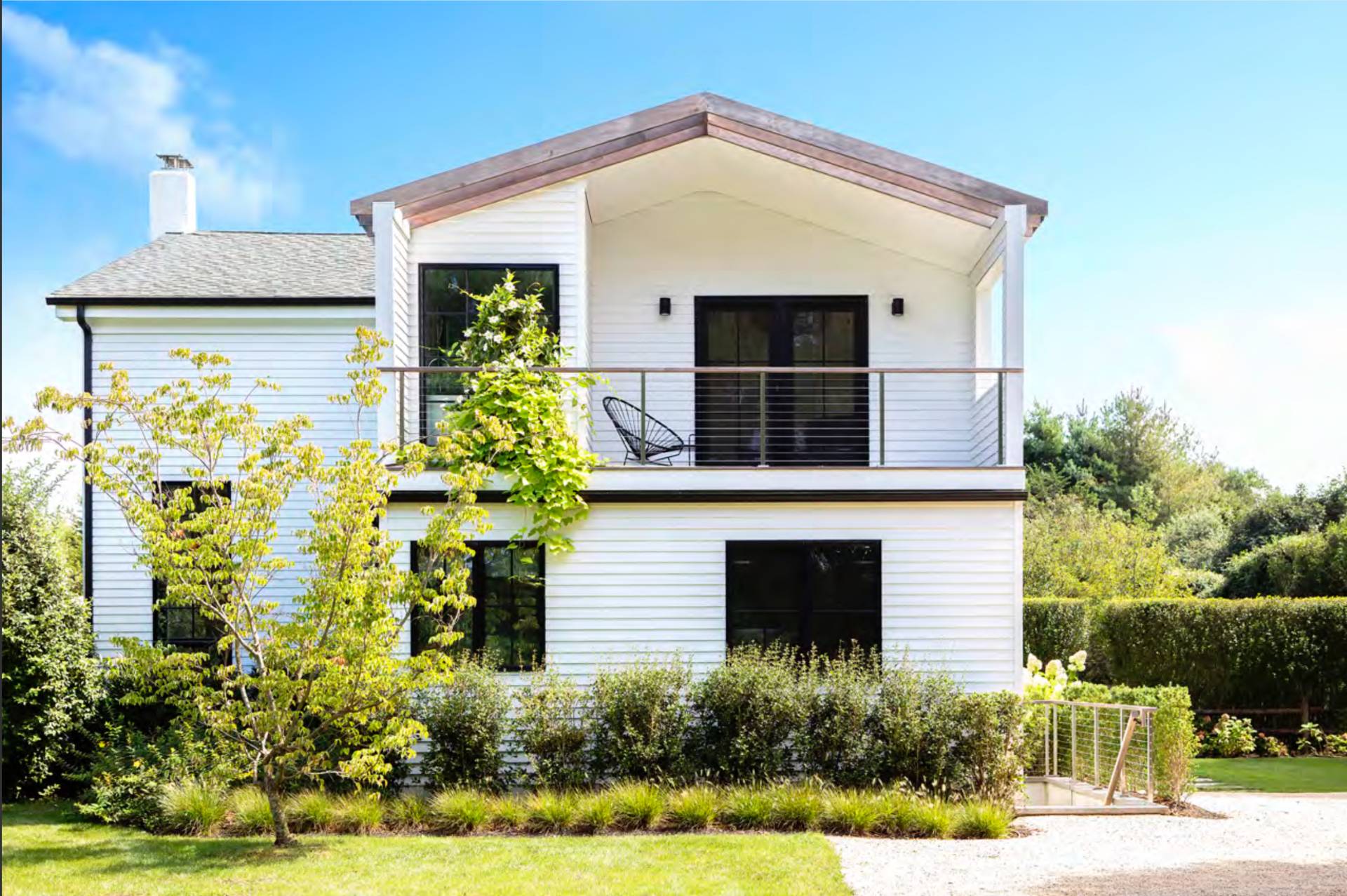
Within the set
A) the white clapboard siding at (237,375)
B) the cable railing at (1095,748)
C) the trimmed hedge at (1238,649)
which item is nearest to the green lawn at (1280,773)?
the trimmed hedge at (1238,649)

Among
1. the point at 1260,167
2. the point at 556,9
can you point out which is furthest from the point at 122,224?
the point at 1260,167

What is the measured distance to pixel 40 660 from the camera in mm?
13391

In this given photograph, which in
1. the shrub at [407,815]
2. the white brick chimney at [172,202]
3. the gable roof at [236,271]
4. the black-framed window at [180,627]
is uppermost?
the white brick chimney at [172,202]

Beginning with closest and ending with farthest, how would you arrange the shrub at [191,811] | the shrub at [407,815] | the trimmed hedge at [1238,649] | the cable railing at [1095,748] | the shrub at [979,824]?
the shrub at [979,824], the shrub at [191,811], the shrub at [407,815], the cable railing at [1095,748], the trimmed hedge at [1238,649]

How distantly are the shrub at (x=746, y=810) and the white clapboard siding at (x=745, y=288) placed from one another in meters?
5.38

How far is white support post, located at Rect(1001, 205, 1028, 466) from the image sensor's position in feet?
42.9

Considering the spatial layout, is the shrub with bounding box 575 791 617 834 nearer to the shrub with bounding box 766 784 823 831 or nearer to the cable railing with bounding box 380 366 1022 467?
the shrub with bounding box 766 784 823 831

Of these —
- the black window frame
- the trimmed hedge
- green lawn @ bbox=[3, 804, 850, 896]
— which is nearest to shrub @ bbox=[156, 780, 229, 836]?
green lawn @ bbox=[3, 804, 850, 896]

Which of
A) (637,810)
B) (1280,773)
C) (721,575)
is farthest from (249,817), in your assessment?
(1280,773)

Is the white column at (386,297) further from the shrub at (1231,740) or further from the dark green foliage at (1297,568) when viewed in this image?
the dark green foliage at (1297,568)

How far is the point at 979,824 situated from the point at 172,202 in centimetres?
1532

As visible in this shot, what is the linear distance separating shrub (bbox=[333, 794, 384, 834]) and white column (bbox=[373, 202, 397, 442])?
3.69 metres

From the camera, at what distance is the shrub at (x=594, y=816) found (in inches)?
448

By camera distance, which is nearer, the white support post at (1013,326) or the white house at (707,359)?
the white support post at (1013,326)
